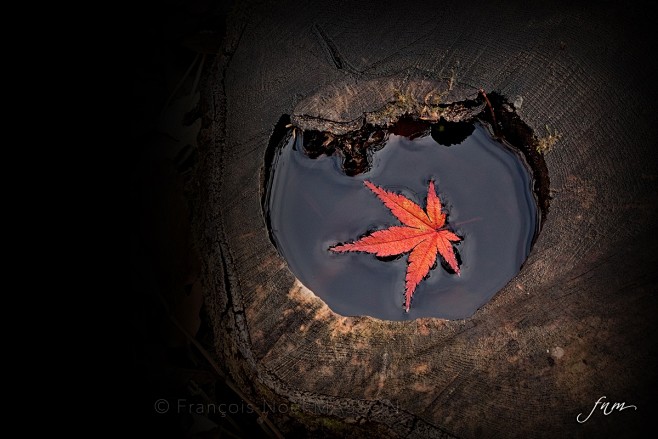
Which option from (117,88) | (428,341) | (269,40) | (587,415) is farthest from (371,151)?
(117,88)

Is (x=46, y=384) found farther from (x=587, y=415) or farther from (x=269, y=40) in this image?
(x=587, y=415)
